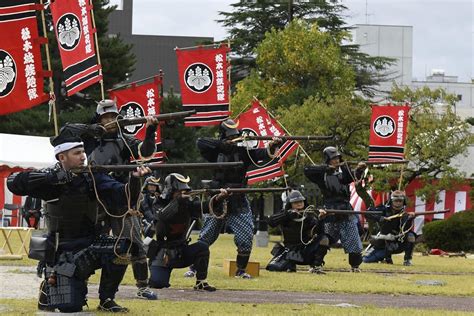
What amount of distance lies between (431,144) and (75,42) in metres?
22.4

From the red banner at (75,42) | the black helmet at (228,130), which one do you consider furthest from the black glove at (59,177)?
the red banner at (75,42)

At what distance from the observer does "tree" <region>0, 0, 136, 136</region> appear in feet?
158

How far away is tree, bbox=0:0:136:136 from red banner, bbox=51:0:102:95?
101 feet

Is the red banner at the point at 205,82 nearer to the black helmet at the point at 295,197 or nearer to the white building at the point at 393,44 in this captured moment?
the black helmet at the point at 295,197

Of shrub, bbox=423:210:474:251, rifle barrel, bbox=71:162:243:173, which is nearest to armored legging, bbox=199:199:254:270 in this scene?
rifle barrel, bbox=71:162:243:173

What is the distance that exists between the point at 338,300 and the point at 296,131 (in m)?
25.1

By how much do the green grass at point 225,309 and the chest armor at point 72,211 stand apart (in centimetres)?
79

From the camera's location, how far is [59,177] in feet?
31.1

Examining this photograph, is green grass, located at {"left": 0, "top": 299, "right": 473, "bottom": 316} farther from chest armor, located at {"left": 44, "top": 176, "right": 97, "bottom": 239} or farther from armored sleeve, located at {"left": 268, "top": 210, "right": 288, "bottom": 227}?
armored sleeve, located at {"left": 268, "top": 210, "right": 288, "bottom": 227}

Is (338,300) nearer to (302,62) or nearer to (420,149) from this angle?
(420,149)

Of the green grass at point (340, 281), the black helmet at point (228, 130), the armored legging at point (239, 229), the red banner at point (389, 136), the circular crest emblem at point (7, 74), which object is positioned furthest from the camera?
the red banner at point (389, 136)

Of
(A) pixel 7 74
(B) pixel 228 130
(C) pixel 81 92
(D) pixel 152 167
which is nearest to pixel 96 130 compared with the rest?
(D) pixel 152 167

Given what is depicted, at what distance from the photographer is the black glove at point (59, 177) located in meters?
9.49

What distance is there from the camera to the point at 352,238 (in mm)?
18141
